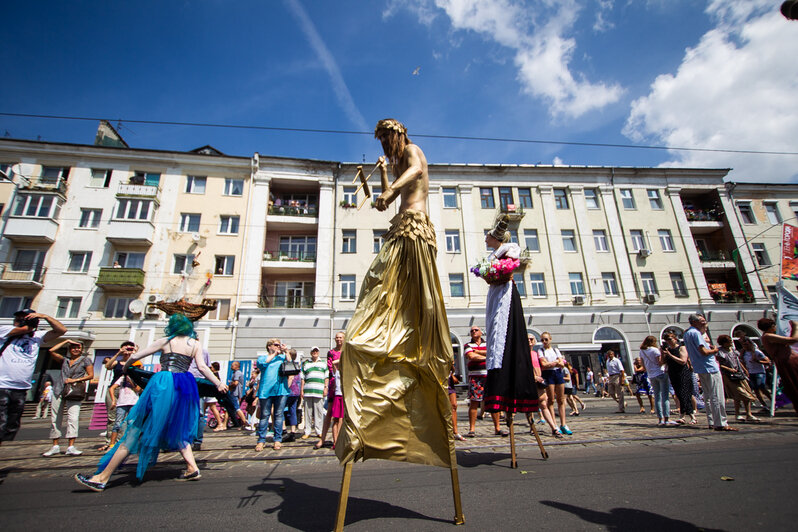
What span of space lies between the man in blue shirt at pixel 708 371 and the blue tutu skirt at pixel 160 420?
8041mm

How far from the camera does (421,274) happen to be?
2.92 metres

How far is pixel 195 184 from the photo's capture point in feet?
85.8

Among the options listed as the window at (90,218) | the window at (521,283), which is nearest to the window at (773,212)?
the window at (521,283)

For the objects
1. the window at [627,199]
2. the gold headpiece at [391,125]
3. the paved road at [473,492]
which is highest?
the window at [627,199]

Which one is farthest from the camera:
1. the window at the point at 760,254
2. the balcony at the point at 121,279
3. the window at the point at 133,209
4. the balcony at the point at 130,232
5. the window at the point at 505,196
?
the window at the point at 760,254

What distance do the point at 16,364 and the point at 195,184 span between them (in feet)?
80.5

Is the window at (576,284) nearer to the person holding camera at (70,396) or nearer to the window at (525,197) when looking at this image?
the window at (525,197)

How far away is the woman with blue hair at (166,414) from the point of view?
3945 millimetres

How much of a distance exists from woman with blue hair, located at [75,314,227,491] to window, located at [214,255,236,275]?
20.9 meters

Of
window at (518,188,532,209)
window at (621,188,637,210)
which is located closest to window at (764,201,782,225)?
window at (621,188,637,210)

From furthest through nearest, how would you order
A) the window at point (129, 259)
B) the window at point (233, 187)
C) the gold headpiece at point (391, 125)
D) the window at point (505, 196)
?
the window at point (505, 196) < the window at point (233, 187) < the window at point (129, 259) < the gold headpiece at point (391, 125)

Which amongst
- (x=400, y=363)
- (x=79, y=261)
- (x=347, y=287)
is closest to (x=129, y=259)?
(x=79, y=261)

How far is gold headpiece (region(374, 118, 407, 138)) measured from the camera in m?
3.39

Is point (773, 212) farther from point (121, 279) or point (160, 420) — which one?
point (121, 279)
